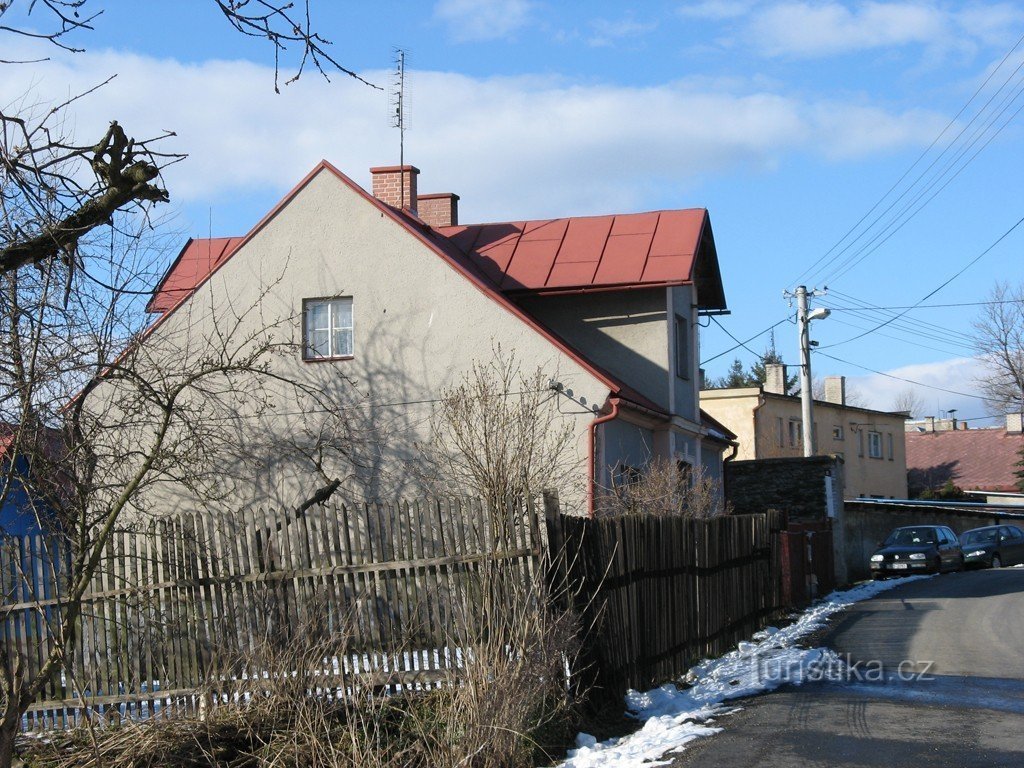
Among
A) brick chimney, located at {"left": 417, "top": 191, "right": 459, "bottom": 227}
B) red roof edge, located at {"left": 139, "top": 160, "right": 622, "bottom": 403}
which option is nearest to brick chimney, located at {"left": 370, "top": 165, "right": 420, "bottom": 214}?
brick chimney, located at {"left": 417, "top": 191, "right": 459, "bottom": 227}

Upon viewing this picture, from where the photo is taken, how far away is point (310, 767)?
307 inches

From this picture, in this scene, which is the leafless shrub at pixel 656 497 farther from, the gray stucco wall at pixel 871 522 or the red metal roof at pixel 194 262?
the gray stucco wall at pixel 871 522

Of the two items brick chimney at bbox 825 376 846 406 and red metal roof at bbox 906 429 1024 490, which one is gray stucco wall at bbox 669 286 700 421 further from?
red metal roof at bbox 906 429 1024 490

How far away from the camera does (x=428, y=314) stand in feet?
59.3

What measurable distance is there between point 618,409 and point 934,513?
24.2 m

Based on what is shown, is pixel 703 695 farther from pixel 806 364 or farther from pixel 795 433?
pixel 795 433

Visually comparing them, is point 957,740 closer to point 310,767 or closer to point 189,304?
point 310,767

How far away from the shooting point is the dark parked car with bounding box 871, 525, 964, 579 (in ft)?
91.1

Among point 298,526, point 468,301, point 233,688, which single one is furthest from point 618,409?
point 233,688

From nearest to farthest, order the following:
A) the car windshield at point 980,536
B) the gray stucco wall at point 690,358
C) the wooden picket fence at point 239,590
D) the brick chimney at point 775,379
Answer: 1. the wooden picket fence at point 239,590
2. the gray stucco wall at point 690,358
3. the car windshield at point 980,536
4. the brick chimney at point 775,379

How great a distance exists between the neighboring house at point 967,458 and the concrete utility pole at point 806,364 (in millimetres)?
36005

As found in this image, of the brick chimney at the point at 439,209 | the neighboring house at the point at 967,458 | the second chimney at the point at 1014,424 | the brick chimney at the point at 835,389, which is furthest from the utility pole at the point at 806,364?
the second chimney at the point at 1014,424

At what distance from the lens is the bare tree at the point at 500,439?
438 inches

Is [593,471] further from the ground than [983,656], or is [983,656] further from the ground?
[593,471]
